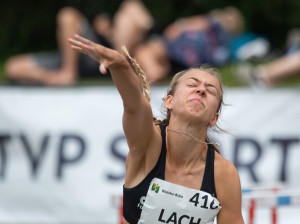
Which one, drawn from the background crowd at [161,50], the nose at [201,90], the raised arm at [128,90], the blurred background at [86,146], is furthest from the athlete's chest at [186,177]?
the background crowd at [161,50]

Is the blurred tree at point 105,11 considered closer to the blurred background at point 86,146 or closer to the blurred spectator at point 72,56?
the blurred spectator at point 72,56

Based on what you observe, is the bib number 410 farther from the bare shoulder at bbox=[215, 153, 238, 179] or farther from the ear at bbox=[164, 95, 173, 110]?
the ear at bbox=[164, 95, 173, 110]

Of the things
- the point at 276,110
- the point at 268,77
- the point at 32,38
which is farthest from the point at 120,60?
the point at 32,38

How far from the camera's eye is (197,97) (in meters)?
3.17

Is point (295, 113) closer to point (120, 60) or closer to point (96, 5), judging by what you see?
point (120, 60)

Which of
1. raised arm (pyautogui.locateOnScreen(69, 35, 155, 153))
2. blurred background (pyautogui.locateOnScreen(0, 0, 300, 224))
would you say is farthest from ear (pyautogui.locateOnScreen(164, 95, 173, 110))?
blurred background (pyautogui.locateOnScreen(0, 0, 300, 224))

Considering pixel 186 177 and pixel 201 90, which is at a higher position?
pixel 201 90

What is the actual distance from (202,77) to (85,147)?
3312 millimetres

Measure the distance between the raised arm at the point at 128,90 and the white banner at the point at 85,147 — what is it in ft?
10.9

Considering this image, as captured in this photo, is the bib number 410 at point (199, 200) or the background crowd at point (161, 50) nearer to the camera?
the bib number 410 at point (199, 200)

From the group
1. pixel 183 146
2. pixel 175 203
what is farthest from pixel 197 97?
pixel 175 203

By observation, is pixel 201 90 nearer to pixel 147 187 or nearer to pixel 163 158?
pixel 163 158

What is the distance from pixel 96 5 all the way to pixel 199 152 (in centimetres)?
869

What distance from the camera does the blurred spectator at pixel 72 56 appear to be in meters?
7.89
